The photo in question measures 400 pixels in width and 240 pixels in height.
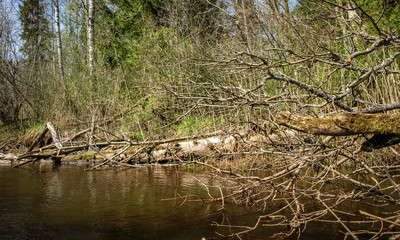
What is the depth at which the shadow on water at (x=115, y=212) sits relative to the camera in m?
2.77

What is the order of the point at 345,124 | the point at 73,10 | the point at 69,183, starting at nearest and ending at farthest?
the point at 345,124 < the point at 69,183 < the point at 73,10

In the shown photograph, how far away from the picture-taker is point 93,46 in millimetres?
12523

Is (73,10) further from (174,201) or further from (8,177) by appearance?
(174,201)

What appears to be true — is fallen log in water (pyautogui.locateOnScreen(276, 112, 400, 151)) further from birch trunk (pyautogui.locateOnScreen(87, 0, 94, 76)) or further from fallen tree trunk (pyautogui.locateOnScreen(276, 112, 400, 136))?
birch trunk (pyautogui.locateOnScreen(87, 0, 94, 76))

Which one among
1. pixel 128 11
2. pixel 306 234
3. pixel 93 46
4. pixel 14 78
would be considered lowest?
pixel 306 234

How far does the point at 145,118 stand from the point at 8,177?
3382mm

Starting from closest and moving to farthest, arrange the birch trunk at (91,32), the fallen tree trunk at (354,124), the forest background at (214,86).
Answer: the fallen tree trunk at (354,124)
the forest background at (214,86)
the birch trunk at (91,32)

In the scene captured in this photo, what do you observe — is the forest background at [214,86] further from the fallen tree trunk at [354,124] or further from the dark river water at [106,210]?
the dark river water at [106,210]

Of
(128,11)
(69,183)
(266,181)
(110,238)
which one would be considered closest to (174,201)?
(110,238)

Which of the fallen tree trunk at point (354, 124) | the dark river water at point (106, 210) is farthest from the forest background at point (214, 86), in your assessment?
the dark river water at point (106, 210)

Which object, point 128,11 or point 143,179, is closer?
point 143,179

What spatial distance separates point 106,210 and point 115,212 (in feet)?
0.46

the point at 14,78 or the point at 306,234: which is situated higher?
the point at 14,78

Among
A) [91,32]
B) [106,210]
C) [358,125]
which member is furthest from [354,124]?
[91,32]
